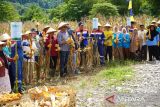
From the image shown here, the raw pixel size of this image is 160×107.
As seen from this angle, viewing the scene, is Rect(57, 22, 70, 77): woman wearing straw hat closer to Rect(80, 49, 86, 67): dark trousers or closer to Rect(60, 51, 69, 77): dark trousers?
Rect(60, 51, 69, 77): dark trousers

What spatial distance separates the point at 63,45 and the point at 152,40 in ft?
15.0

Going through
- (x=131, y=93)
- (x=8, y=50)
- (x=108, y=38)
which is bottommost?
(x=131, y=93)

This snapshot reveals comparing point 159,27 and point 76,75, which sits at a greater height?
point 159,27

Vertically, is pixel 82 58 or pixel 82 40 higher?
pixel 82 40

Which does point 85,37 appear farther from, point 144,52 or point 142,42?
point 144,52

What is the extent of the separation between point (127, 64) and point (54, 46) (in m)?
3.52

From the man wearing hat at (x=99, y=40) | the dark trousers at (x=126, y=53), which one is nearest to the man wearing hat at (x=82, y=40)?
the man wearing hat at (x=99, y=40)

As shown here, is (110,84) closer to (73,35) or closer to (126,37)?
(73,35)

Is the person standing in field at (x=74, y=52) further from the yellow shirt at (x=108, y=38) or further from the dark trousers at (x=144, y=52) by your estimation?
the dark trousers at (x=144, y=52)

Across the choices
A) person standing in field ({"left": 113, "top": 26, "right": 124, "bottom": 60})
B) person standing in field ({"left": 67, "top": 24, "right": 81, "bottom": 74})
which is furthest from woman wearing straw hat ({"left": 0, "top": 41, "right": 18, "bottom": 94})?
person standing in field ({"left": 113, "top": 26, "right": 124, "bottom": 60})

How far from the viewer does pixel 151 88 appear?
37.3 ft

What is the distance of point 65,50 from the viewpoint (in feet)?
43.7

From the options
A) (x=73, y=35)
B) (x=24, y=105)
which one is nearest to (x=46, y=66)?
(x=73, y=35)

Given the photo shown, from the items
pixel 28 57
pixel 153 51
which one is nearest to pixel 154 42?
pixel 153 51
